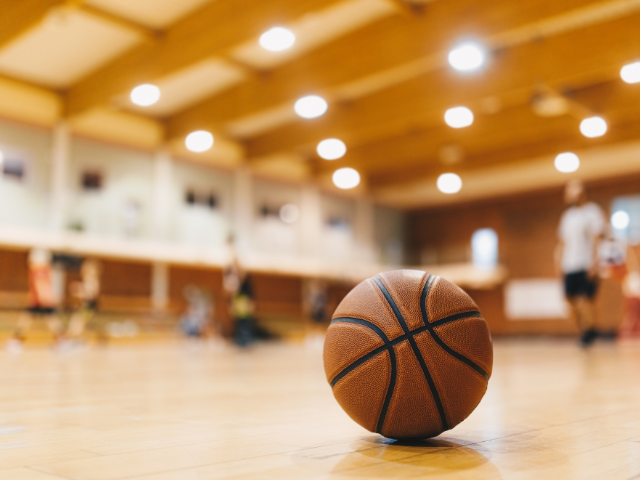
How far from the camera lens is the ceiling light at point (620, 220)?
734 inches

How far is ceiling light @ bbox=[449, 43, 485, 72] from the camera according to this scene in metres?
9.12

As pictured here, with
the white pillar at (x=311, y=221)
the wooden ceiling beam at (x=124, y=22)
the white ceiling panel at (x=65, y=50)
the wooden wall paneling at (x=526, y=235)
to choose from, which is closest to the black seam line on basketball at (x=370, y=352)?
the wooden ceiling beam at (x=124, y=22)

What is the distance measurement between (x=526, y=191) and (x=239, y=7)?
14179 mm

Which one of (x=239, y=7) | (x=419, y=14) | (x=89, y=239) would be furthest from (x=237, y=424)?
(x=89, y=239)

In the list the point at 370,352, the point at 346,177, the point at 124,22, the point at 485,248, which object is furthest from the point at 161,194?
the point at 370,352

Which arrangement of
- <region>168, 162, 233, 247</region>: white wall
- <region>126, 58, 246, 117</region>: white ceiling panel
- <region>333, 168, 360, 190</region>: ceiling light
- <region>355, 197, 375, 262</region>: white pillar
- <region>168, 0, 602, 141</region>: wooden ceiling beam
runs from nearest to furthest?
<region>168, 0, 602, 141</region>: wooden ceiling beam, <region>126, 58, 246, 117</region>: white ceiling panel, <region>168, 162, 233, 247</region>: white wall, <region>333, 168, 360, 190</region>: ceiling light, <region>355, 197, 375, 262</region>: white pillar

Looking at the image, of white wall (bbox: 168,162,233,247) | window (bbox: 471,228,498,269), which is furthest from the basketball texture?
window (bbox: 471,228,498,269)

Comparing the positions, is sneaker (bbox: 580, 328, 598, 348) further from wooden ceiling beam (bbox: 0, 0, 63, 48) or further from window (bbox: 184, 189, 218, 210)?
window (bbox: 184, 189, 218, 210)

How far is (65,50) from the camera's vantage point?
12086 millimetres

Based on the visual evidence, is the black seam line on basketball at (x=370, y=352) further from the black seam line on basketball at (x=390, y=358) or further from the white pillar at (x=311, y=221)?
the white pillar at (x=311, y=221)

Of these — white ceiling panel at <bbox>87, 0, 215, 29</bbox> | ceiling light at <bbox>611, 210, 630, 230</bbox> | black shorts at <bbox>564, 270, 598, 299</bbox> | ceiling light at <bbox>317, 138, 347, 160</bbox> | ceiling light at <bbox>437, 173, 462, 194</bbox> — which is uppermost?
white ceiling panel at <bbox>87, 0, 215, 29</bbox>

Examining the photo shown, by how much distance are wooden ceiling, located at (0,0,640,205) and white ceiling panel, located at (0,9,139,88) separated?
2.4 inches

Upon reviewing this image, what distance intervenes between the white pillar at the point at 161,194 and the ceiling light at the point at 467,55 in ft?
30.4

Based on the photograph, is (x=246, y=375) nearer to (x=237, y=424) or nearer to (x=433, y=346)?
(x=237, y=424)
